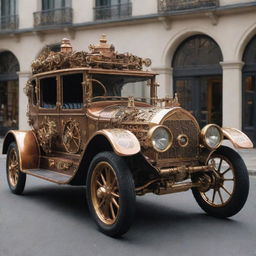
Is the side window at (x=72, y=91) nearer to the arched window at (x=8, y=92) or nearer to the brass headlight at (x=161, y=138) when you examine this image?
the brass headlight at (x=161, y=138)

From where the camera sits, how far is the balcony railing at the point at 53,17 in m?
20.9

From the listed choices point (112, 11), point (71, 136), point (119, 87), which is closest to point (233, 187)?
point (119, 87)

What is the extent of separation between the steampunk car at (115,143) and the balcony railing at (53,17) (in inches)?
529

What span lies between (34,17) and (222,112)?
10.1 meters

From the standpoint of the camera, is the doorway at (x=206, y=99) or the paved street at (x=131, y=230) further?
the doorway at (x=206, y=99)

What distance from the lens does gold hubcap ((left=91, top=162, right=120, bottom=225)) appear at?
5484mm

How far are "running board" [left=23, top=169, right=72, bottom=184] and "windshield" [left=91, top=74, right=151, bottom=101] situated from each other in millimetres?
1212

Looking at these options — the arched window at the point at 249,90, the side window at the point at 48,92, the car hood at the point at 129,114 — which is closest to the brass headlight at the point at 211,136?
the car hood at the point at 129,114

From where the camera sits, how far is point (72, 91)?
7.09 metres

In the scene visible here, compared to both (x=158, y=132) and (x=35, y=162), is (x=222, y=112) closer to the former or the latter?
(x=35, y=162)

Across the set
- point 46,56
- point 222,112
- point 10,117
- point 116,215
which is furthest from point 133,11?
point 116,215

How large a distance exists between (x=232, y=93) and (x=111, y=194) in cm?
1243

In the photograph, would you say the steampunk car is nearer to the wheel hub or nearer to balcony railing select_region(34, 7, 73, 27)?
the wheel hub

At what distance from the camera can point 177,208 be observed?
274 inches
